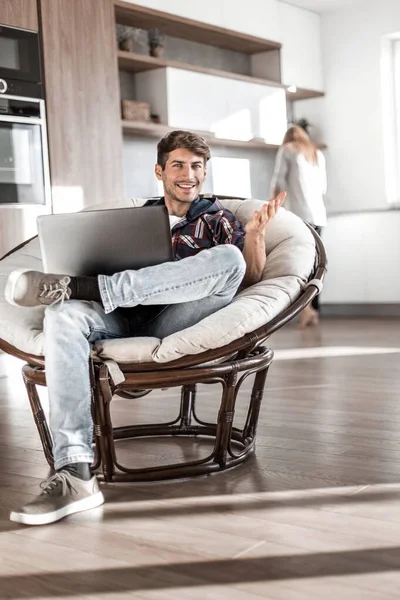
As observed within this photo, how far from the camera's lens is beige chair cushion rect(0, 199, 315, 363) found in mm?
2270

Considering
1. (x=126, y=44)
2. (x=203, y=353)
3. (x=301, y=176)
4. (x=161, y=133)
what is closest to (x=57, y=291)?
(x=203, y=353)

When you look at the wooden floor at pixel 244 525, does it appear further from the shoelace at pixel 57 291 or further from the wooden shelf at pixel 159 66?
the wooden shelf at pixel 159 66

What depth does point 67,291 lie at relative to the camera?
220 centimetres

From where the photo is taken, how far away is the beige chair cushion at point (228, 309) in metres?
2.27

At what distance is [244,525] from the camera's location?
6.40 feet

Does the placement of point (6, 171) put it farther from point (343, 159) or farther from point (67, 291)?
point (343, 159)

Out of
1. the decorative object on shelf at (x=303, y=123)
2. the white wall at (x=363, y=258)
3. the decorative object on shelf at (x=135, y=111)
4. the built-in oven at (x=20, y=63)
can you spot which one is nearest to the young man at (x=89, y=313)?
the built-in oven at (x=20, y=63)

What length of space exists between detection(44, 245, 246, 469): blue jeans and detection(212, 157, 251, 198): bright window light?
4247mm

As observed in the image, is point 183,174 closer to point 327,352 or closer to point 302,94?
point 327,352

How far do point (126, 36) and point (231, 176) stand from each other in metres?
1.59

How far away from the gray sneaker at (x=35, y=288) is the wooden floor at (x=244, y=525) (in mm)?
537

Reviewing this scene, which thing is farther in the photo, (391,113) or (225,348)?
(391,113)

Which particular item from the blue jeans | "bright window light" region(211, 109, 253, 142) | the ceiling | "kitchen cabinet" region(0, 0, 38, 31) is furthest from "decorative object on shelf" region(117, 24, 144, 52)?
the blue jeans

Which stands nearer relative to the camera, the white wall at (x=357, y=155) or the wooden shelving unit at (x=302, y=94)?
the white wall at (x=357, y=155)
